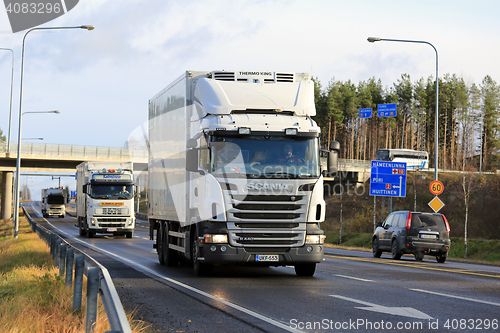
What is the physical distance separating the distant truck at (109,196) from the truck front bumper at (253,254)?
22.8 metres

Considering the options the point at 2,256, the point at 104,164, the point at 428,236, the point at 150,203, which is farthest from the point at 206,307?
the point at 104,164

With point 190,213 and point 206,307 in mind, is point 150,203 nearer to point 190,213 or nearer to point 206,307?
point 190,213

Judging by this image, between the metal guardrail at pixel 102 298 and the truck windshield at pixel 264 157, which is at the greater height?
the truck windshield at pixel 264 157

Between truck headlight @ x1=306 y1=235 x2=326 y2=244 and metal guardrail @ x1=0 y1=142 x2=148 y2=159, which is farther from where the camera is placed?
metal guardrail @ x1=0 y1=142 x2=148 y2=159

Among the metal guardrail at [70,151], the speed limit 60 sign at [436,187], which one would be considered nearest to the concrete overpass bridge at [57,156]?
the metal guardrail at [70,151]

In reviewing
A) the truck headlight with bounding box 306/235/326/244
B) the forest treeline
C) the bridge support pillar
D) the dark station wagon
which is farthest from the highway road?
the forest treeline

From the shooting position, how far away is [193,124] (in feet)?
47.0

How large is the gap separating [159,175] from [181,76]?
3.68 metres

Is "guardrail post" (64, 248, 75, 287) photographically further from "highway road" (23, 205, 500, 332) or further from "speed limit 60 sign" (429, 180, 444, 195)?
"speed limit 60 sign" (429, 180, 444, 195)

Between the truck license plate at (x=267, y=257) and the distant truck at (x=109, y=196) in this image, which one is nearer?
the truck license plate at (x=267, y=257)

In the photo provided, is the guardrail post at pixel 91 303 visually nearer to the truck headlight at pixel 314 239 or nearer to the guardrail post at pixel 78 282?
the guardrail post at pixel 78 282

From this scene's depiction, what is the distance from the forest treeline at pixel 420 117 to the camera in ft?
342

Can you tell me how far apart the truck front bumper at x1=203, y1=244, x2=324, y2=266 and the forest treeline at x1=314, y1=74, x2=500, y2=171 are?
88.4 meters

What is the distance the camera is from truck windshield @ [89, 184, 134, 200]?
115ft
